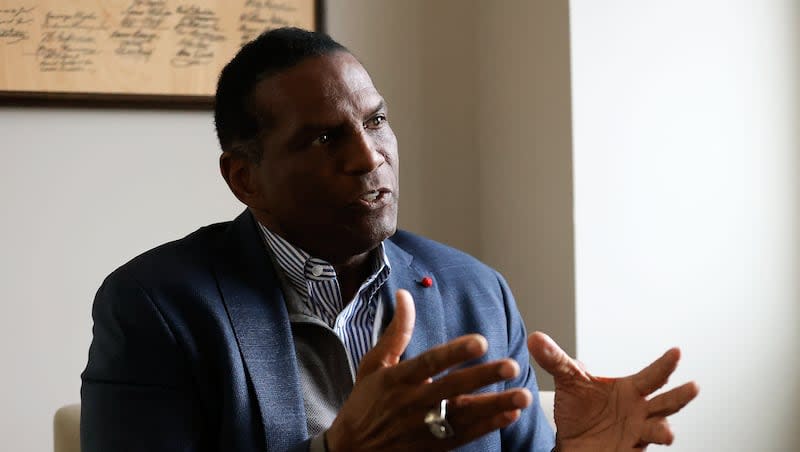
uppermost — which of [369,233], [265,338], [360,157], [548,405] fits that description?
[360,157]

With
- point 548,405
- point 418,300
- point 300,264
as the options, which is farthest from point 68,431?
point 548,405

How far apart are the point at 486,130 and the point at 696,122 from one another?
0.54 metres

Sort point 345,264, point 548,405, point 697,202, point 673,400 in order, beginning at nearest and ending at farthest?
1. point 673,400
2. point 345,264
3. point 548,405
4. point 697,202

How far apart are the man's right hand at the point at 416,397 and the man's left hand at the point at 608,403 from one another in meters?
0.23

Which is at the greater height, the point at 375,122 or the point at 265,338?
the point at 375,122

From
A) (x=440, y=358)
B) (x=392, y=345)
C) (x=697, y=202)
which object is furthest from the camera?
(x=697, y=202)

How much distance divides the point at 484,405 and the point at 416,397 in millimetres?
79

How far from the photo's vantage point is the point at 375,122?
5.16ft

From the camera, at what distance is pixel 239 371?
1.45m

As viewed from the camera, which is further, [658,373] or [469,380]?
[658,373]

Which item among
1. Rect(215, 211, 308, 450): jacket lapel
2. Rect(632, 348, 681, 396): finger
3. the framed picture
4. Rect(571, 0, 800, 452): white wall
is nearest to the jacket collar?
Rect(215, 211, 308, 450): jacket lapel

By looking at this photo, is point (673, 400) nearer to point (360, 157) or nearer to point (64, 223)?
point (360, 157)

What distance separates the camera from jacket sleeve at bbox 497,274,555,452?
166 cm

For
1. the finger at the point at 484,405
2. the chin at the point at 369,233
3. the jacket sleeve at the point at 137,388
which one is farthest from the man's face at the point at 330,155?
the finger at the point at 484,405
